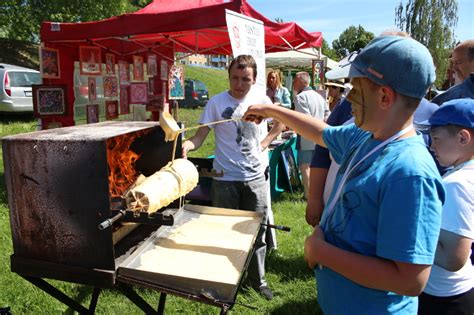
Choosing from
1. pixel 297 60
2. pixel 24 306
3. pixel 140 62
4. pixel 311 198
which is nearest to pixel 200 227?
pixel 311 198

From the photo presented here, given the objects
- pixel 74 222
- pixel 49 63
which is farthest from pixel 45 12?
pixel 74 222

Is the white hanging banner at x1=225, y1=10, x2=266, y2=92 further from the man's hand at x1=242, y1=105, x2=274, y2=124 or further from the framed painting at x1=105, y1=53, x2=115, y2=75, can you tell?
the framed painting at x1=105, y1=53, x2=115, y2=75

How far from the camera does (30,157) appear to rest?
1.56 meters

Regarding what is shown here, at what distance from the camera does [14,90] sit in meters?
11.6

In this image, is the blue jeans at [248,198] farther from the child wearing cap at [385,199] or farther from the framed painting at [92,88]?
the framed painting at [92,88]

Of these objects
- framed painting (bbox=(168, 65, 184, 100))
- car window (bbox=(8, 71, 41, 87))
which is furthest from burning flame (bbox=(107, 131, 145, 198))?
car window (bbox=(8, 71, 41, 87))

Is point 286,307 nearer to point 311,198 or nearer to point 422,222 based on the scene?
point 311,198

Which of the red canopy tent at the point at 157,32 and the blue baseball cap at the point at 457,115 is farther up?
the red canopy tent at the point at 157,32

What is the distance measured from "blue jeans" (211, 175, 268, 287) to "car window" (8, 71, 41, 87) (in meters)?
11.2

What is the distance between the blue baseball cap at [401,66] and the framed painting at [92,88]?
17.4ft

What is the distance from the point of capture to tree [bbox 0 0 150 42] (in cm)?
1916

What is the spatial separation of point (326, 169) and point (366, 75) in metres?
1.38

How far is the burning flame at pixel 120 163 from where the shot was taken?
205 centimetres

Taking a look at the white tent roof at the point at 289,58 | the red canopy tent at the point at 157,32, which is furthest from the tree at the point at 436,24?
the red canopy tent at the point at 157,32
